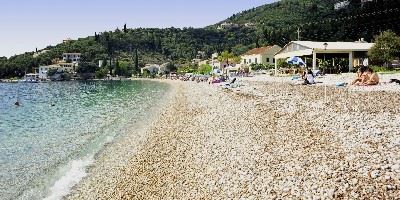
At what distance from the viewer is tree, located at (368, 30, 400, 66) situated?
4416 centimetres

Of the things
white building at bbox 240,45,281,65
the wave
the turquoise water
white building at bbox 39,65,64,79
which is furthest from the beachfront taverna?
white building at bbox 39,65,64,79

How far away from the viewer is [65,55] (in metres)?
196

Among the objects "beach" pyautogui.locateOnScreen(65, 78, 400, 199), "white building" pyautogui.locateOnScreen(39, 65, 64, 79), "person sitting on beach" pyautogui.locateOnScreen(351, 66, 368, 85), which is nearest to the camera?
"beach" pyautogui.locateOnScreen(65, 78, 400, 199)

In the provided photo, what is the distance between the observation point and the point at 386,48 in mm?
44062

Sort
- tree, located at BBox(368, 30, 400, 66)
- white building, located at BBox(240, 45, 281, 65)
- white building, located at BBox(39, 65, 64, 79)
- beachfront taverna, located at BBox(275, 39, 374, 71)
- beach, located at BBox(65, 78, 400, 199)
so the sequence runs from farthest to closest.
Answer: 1. white building, located at BBox(39, 65, 64, 79)
2. white building, located at BBox(240, 45, 281, 65)
3. beachfront taverna, located at BBox(275, 39, 374, 71)
4. tree, located at BBox(368, 30, 400, 66)
5. beach, located at BBox(65, 78, 400, 199)

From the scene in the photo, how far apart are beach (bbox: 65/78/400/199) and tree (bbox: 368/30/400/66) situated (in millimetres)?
25386

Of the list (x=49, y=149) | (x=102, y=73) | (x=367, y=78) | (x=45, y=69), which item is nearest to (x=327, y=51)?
(x=367, y=78)

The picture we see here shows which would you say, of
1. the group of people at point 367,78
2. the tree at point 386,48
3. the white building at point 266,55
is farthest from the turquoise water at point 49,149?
the white building at point 266,55

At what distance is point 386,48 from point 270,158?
36293 mm

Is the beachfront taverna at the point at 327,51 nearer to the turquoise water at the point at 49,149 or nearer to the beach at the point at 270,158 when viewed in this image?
the turquoise water at the point at 49,149

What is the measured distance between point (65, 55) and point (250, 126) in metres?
189

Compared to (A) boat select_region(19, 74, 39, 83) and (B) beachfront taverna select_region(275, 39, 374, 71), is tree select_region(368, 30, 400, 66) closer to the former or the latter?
(B) beachfront taverna select_region(275, 39, 374, 71)

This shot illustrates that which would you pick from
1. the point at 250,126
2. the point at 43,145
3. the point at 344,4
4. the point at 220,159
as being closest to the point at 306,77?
the point at 250,126

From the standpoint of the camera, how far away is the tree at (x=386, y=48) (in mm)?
44156
